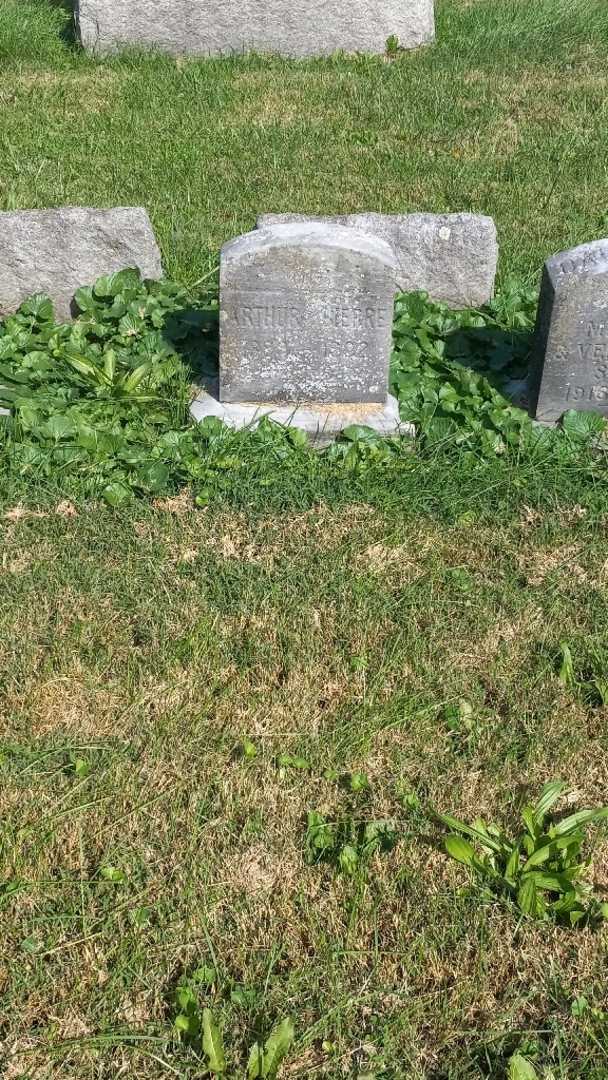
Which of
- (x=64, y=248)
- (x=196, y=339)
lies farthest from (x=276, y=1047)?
(x=64, y=248)

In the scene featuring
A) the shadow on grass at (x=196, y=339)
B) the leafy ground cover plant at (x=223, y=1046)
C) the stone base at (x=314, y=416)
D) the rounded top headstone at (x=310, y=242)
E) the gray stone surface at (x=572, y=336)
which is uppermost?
the rounded top headstone at (x=310, y=242)

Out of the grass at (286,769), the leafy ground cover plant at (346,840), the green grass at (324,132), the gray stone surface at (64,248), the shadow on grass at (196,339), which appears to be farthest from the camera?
the green grass at (324,132)

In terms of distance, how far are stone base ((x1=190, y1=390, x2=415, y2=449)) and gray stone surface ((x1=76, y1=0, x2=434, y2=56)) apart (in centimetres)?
466

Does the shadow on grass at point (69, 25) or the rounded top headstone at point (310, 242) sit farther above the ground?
the shadow on grass at point (69, 25)

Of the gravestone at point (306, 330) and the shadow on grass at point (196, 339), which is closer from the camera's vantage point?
the gravestone at point (306, 330)

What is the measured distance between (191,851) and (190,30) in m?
6.84

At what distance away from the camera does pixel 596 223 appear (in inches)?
245

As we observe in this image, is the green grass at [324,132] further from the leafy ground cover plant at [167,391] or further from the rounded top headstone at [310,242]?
the rounded top headstone at [310,242]

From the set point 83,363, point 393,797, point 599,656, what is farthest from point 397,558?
point 83,363

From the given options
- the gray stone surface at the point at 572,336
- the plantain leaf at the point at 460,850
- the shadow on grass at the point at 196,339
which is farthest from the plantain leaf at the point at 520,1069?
the shadow on grass at the point at 196,339

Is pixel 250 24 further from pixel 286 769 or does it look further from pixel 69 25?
pixel 286 769

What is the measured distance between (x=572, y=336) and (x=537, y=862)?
2230mm

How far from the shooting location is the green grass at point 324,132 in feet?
20.7

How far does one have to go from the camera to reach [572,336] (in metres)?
4.22
